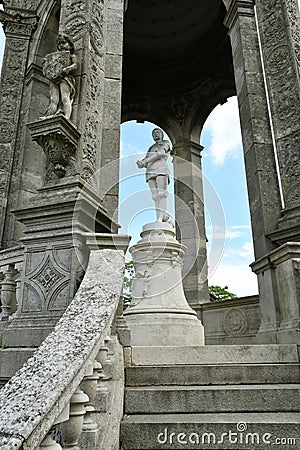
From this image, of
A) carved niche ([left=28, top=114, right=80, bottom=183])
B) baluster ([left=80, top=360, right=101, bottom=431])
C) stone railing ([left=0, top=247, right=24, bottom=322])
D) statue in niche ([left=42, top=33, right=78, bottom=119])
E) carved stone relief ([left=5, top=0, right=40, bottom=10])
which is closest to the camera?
baluster ([left=80, top=360, right=101, bottom=431])

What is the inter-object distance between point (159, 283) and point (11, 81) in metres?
5.46

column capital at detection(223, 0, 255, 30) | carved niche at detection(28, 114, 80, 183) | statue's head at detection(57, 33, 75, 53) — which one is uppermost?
column capital at detection(223, 0, 255, 30)

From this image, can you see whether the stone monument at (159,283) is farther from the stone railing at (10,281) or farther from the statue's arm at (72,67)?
the statue's arm at (72,67)

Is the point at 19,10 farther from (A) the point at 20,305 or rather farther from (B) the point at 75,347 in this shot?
(B) the point at 75,347

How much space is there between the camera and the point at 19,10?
26.2 ft

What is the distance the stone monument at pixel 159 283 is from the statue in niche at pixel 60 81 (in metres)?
1.61

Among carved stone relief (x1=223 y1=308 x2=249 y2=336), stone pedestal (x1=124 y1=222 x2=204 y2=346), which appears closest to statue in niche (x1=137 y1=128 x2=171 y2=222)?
stone pedestal (x1=124 y1=222 x2=204 y2=346)

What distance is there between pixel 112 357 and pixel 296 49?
6.00 m

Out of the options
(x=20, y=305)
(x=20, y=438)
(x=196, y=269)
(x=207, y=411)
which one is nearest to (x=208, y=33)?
(x=196, y=269)

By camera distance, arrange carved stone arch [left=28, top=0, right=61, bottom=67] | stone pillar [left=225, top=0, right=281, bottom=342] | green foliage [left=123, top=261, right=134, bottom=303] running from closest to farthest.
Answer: green foliage [left=123, top=261, right=134, bottom=303], stone pillar [left=225, top=0, right=281, bottom=342], carved stone arch [left=28, top=0, right=61, bottom=67]

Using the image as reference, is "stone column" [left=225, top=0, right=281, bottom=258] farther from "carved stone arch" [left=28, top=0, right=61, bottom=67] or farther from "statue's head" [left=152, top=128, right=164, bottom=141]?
"carved stone arch" [left=28, top=0, right=61, bottom=67]

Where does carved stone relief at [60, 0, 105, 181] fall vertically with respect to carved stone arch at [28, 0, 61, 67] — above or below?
below

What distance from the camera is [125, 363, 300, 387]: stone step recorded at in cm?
300

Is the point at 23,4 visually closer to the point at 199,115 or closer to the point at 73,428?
the point at 199,115
